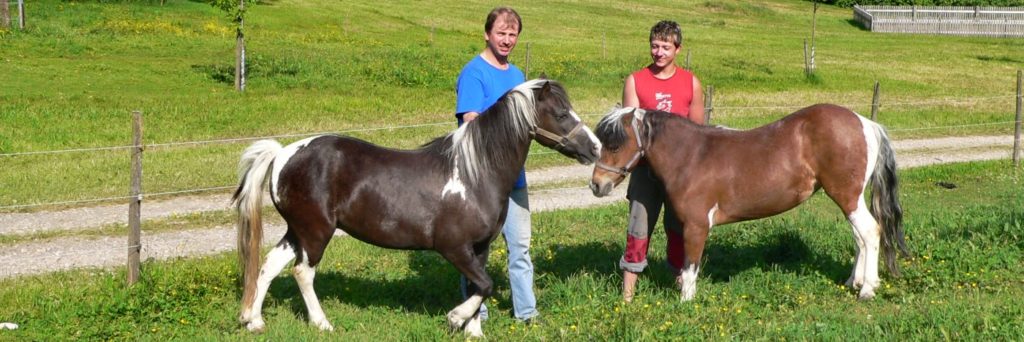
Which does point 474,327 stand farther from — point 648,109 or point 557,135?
point 648,109

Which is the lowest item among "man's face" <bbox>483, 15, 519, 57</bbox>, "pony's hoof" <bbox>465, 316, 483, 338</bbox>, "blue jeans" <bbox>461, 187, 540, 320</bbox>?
"pony's hoof" <bbox>465, 316, 483, 338</bbox>

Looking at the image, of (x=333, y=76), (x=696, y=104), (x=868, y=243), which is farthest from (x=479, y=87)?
(x=333, y=76)

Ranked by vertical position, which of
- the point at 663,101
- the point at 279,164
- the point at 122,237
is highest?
the point at 663,101

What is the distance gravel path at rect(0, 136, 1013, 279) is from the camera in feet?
30.0

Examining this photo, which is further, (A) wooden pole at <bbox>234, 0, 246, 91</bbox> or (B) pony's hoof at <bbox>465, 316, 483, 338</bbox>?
(A) wooden pole at <bbox>234, 0, 246, 91</bbox>

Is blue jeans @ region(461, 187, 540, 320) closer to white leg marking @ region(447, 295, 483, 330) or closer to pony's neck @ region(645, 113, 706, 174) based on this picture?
white leg marking @ region(447, 295, 483, 330)

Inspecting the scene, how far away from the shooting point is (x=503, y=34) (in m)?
6.40

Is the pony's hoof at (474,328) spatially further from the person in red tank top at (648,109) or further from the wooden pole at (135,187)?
the wooden pole at (135,187)

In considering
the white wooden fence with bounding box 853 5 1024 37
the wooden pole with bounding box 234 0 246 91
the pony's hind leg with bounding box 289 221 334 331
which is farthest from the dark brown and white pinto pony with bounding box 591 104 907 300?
the white wooden fence with bounding box 853 5 1024 37

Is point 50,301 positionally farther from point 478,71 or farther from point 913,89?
point 913,89

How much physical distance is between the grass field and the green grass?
4716 mm

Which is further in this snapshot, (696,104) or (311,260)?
(696,104)

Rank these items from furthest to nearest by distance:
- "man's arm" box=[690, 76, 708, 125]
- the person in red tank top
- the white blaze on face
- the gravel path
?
the gravel path
"man's arm" box=[690, 76, 708, 125]
the person in red tank top
the white blaze on face

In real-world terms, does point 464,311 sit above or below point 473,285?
below
